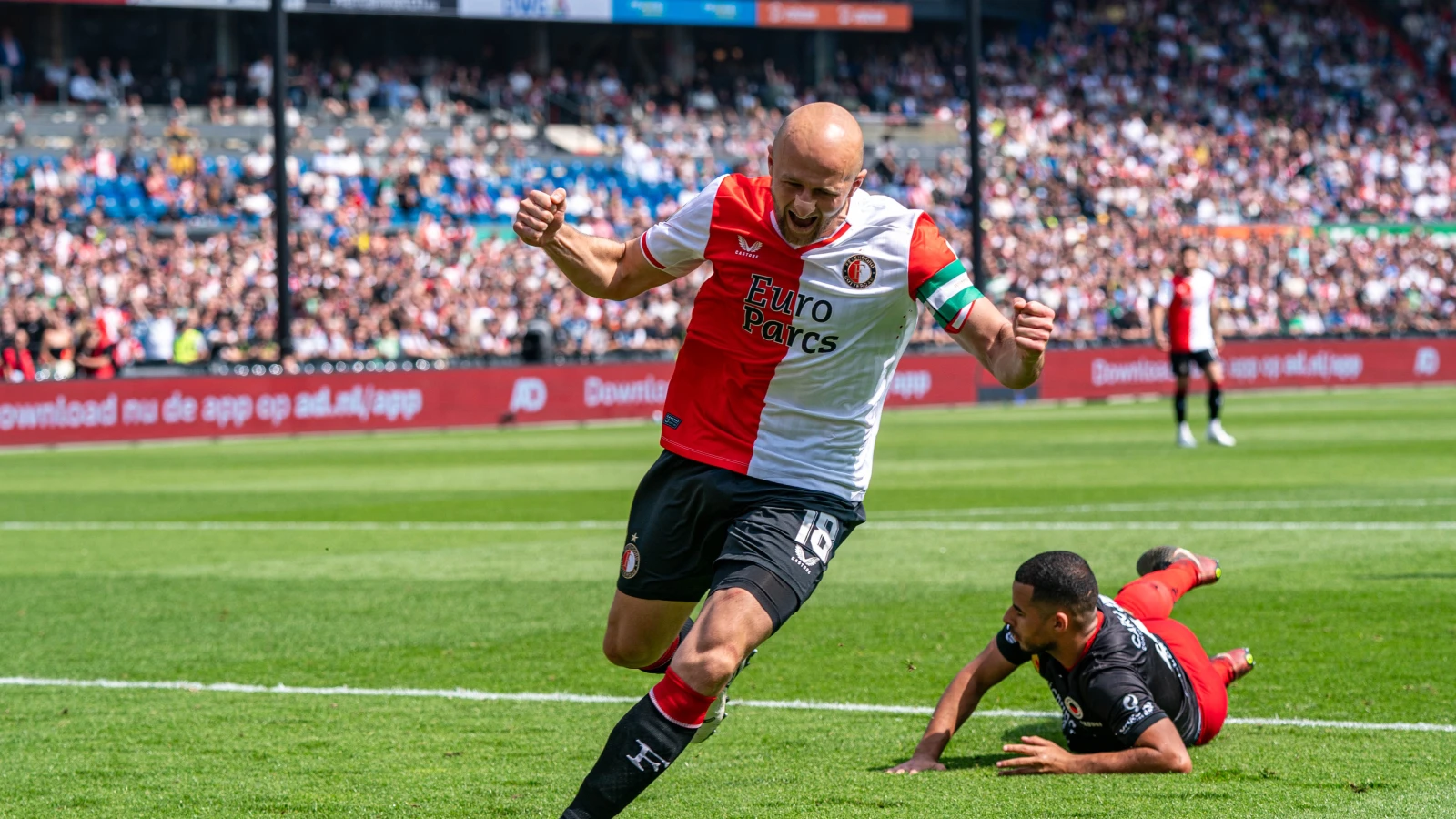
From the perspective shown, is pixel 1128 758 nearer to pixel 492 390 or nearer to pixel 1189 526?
pixel 1189 526

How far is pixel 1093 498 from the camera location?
51.1 ft

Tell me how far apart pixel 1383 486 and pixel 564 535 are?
7560mm

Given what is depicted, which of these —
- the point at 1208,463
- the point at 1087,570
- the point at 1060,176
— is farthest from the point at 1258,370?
the point at 1087,570

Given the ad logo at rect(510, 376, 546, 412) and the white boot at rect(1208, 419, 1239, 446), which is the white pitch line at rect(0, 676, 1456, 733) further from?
the ad logo at rect(510, 376, 546, 412)

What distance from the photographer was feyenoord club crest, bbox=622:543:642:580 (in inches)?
212

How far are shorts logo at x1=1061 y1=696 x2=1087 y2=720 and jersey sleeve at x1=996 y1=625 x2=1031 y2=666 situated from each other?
198mm

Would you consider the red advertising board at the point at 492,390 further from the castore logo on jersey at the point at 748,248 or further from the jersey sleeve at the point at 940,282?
the jersey sleeve at the point at 940,282

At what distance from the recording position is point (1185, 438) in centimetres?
2162

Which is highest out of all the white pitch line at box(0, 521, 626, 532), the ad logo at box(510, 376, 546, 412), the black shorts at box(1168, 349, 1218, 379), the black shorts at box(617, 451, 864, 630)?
the black shorts at box(617, 451, 864, 630)

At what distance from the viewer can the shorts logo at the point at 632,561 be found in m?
5.39

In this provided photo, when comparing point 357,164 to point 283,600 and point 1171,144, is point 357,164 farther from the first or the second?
point 283,600

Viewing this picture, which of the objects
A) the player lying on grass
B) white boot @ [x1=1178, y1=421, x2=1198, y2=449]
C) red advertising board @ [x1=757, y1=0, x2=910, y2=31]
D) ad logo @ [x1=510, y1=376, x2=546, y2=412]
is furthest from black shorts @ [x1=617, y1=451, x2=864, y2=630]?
red advertising board @ [x1=757, y1=0, x2=910, y2=31]

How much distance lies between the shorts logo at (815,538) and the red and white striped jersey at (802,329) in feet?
0.35

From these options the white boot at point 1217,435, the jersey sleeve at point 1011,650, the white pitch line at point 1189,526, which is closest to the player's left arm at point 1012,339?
the jersey sleeve at point 1011,650
